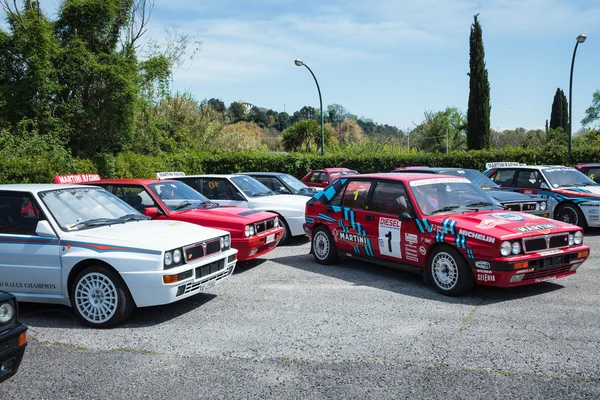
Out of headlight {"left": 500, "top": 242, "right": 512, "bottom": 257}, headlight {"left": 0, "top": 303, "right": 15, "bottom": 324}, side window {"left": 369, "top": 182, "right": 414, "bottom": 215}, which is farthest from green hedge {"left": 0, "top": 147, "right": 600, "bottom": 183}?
headlight {"left": 500, "top": 242, "right": 512, "bottom": 257}

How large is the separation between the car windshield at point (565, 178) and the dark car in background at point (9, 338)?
36.6 feet

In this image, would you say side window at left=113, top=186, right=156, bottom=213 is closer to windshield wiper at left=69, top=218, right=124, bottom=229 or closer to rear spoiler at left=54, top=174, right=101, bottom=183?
rear spoiler at left=54, top=174, right=101, bottom=183

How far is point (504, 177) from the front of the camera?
1291 centimetres

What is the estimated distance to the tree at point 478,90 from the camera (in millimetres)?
36031

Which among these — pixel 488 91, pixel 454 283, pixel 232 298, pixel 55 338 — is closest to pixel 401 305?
pixel 454 283

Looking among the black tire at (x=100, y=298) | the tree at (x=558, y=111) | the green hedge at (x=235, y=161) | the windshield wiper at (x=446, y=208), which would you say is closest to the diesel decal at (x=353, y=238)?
the windshield wiper at (x=446, y=208)

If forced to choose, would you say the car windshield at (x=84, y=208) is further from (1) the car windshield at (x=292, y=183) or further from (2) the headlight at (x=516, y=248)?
(1) the car windshield at (x=292, y=183)

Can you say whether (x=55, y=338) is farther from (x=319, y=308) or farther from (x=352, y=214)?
(x=352, y=214)

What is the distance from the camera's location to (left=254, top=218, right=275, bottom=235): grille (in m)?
8.31

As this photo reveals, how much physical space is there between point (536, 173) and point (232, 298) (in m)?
8.67

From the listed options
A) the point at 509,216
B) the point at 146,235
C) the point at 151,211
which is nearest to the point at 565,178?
the point at 509,216

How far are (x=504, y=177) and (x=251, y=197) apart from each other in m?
6.43

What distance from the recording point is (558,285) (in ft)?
22.5

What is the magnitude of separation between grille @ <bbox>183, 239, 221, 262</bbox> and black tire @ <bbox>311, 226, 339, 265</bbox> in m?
2.65
